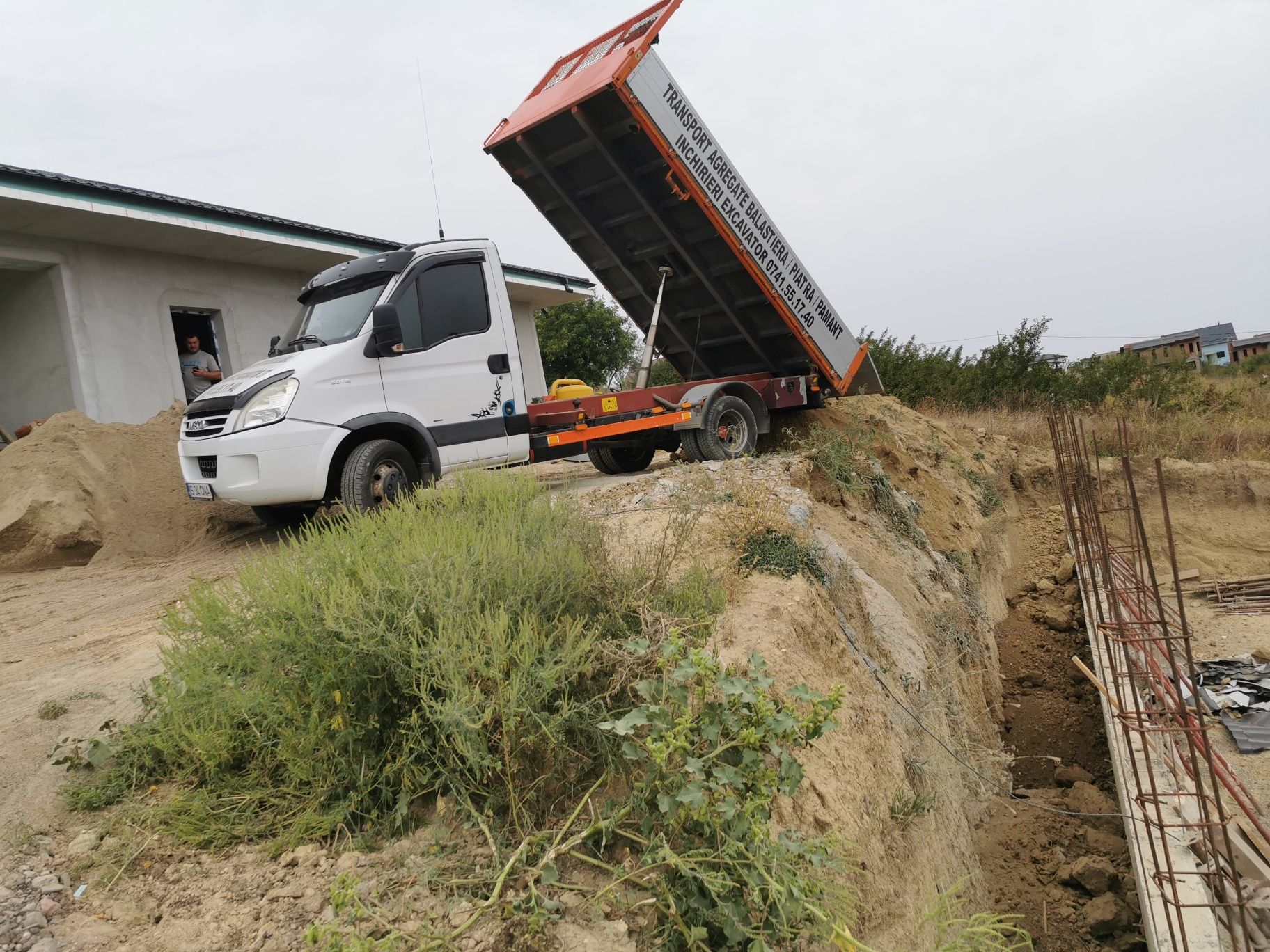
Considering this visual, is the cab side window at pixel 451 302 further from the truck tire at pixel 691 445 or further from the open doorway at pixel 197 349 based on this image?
the open doorway at pixel 197 349

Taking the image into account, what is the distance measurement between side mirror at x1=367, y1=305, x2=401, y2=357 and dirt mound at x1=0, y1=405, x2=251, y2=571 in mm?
2786

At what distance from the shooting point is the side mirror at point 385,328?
21.4 ft

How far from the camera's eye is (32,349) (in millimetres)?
10055

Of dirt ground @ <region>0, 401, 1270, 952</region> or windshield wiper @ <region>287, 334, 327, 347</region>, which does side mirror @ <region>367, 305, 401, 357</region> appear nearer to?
windshield wiper @ <region>287, 334, 327, 347</region>

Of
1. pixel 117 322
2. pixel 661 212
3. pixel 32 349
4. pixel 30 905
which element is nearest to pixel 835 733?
pixel 30 905

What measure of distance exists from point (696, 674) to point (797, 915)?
75 centimetres

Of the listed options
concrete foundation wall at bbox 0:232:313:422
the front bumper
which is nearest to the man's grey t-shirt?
concrete foundation wall at bbox 0:232:313:422

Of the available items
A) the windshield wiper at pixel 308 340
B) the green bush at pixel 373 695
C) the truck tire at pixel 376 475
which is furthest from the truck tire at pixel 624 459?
the green bush at pixel 373 695

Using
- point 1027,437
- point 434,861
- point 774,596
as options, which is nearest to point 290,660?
point 434,861

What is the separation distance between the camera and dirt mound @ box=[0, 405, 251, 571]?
7418 mm

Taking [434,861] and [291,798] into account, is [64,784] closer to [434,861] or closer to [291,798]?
[291,798]

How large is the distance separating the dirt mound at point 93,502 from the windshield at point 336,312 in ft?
7.09

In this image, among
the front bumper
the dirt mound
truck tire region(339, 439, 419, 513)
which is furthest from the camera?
the dirt mound

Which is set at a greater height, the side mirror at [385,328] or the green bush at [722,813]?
the side mirror at [385,328]
